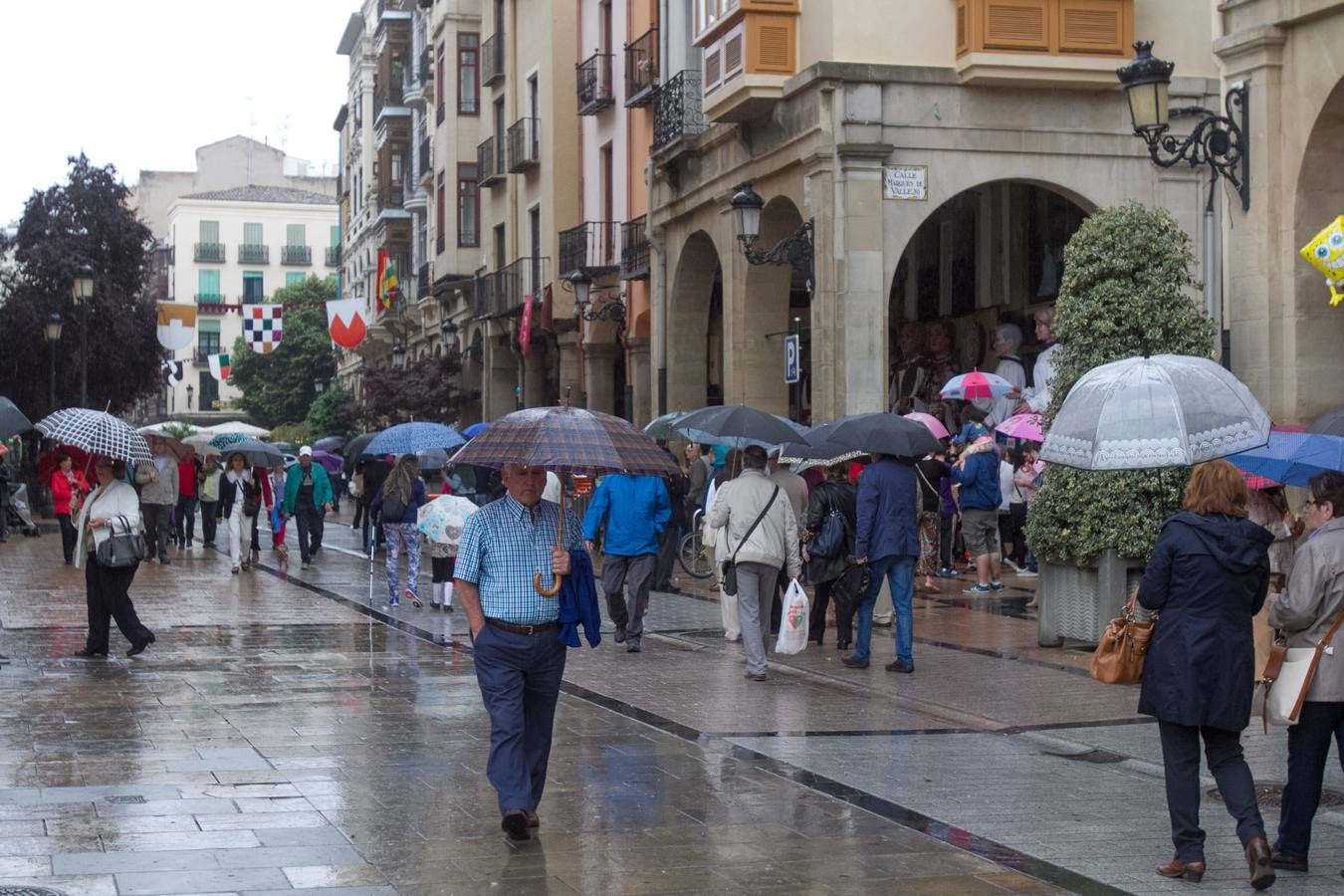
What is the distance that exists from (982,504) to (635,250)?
44.6ft

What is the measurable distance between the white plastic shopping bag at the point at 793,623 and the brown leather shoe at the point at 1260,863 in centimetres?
628

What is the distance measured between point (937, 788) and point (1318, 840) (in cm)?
184

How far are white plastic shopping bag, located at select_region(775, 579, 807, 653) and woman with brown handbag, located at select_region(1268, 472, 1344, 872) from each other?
19.4ft

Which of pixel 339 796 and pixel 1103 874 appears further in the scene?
pixel 339 796

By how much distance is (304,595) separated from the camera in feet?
68.7

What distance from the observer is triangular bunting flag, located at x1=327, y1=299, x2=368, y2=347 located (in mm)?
46281

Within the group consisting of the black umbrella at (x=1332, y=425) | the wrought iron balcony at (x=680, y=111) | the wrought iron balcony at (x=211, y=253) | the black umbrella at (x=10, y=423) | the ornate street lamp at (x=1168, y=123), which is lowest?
the black umbrella at (x=1332, y=425)

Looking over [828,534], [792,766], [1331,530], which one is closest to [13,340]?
[828,534]

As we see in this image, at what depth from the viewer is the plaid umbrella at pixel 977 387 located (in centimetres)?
2234

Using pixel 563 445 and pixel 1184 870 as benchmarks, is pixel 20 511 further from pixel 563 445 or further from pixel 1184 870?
pixel 1184 870

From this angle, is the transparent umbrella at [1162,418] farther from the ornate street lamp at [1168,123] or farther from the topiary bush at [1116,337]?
the ornate street lamp at [1168,123]

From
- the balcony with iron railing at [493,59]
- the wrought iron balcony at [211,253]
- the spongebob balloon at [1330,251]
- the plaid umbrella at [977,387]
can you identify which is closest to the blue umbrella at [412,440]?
the plaid umbrella at [977,387]

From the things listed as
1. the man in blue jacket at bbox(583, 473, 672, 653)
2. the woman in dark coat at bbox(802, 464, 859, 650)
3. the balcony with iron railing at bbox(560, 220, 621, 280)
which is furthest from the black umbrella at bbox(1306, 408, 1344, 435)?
the balcony with iron railing at bbox(560, 220, 621, 280)

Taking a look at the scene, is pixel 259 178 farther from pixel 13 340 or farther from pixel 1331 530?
pixel 1331 530
